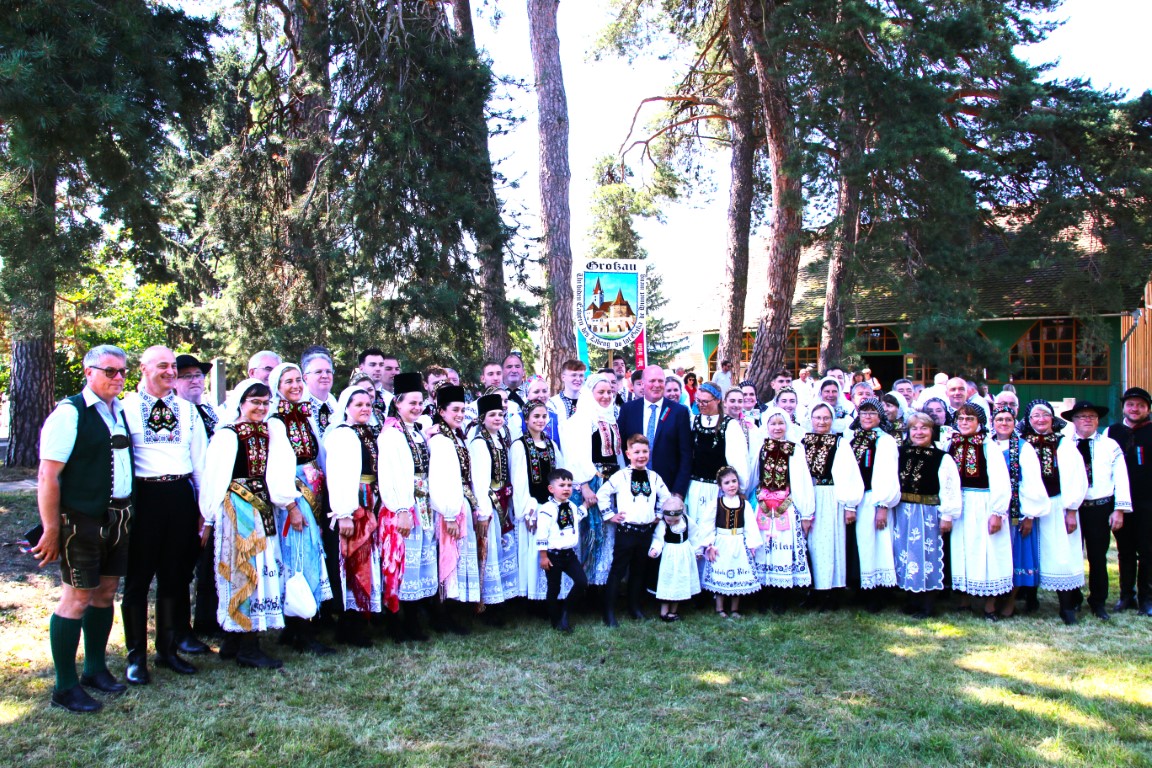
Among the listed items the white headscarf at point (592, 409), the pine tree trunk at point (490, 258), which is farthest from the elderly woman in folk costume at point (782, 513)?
the pine tree trunk at point (490, 258)

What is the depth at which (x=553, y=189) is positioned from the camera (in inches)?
452

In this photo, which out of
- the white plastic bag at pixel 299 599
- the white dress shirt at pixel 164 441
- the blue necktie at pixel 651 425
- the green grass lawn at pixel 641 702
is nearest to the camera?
the green grass lawn at pixel 641 702

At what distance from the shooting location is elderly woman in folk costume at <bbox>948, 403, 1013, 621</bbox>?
20.1 feet

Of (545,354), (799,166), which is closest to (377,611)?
(545,354)

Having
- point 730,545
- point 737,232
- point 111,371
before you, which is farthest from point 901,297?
point 111,371

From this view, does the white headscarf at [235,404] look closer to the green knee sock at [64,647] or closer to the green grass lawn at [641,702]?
the green knee sock at [64,647]

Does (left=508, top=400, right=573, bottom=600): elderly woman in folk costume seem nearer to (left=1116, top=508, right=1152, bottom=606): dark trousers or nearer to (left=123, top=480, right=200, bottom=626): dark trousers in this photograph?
(left=123, top=480, right=200, bottom=626): dark trousers

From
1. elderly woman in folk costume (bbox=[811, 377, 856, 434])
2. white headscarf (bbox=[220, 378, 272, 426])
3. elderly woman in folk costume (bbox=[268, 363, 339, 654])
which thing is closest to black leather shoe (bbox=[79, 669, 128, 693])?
elderly woman in folk costume (bbox=[268, 363, 339, 654])

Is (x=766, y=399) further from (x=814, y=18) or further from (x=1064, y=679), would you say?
(x=1064, y=679)

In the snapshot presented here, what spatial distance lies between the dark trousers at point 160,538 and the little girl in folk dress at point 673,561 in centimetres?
307

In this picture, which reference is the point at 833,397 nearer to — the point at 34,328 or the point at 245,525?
the point at 245,525

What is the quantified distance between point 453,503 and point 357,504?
0.62 metres

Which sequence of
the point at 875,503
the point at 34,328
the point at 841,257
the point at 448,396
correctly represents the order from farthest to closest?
the point at 841,257
the point at 34,328
the point at 875,503
the point at 448,396

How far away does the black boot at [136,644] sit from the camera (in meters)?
4.65
